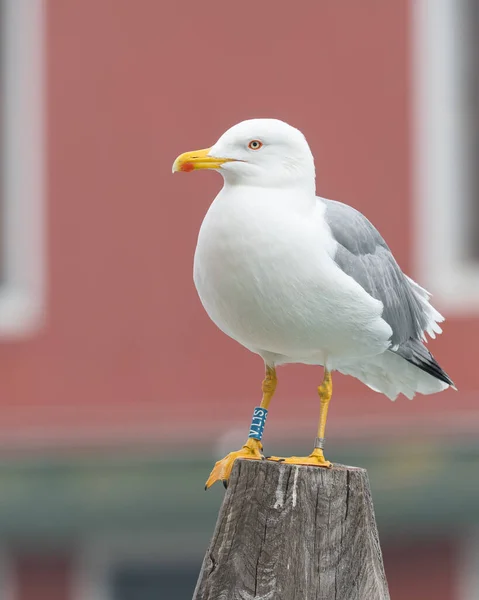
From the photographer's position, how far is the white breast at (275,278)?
9.98 feet

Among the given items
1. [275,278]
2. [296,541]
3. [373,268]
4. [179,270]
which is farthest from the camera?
[179,270]

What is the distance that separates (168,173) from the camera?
28.5ft

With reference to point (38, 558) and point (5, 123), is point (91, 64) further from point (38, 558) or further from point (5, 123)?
point (38, 558)

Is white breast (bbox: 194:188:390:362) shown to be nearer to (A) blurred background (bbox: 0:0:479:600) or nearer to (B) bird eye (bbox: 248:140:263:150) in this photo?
(B) bird eye (bbox: 248:140:263:150)

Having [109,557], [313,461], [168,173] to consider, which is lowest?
[109,557]

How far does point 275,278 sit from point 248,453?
497mm

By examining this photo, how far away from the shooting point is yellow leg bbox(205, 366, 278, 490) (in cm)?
331

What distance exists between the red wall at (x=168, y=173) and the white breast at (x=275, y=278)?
5.04 metres

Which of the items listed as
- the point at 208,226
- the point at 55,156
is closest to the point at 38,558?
the point at 55,156

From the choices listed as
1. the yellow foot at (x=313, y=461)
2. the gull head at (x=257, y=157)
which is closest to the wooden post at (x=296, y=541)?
the yellow foot at (x=313, y=461)

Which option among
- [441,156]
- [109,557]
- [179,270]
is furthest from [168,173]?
[109,557]

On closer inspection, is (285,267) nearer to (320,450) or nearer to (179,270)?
(320,450)

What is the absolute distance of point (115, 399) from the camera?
8.69m

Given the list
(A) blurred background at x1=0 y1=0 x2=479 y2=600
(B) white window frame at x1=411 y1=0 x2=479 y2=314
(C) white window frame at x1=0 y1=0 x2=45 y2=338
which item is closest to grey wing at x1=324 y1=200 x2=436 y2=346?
(A) blurred background at x1=0 y1=0 x2=479 y2=600
